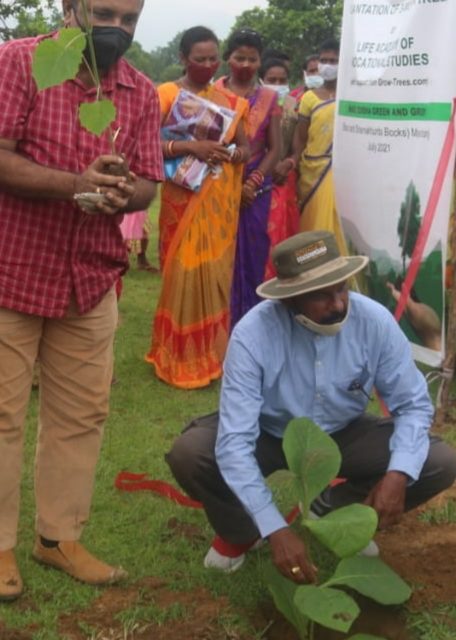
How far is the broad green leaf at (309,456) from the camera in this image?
2877mm

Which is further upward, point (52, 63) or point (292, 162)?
point (52, 63)

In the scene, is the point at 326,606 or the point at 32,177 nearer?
the point at 326,606

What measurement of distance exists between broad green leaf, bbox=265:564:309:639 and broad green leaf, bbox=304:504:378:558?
0.26 meters

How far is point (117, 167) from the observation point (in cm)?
286

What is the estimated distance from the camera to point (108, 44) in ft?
9.61

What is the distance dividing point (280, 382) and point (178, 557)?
2.42ft

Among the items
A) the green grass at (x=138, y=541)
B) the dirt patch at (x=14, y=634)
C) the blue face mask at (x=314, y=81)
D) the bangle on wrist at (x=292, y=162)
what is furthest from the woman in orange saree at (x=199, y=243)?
the dirt patch at (x=14, y=634)

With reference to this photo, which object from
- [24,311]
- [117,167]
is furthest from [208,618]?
[117,167]

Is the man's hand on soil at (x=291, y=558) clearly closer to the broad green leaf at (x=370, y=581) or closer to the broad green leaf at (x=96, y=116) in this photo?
the broad green leaf at (x=370, y=581)

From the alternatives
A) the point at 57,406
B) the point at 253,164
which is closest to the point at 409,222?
the point at 253,164

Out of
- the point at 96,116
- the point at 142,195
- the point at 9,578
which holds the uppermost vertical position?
the point at 96,116

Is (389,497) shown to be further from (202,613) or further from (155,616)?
(155,616)

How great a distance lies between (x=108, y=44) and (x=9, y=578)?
1.57 meters

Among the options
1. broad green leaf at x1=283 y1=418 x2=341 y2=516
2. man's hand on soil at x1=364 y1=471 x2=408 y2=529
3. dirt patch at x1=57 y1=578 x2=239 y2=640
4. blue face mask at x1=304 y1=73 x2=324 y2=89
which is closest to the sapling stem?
broad green leaf at x1=283 y1=418 x2=341 y2=516
